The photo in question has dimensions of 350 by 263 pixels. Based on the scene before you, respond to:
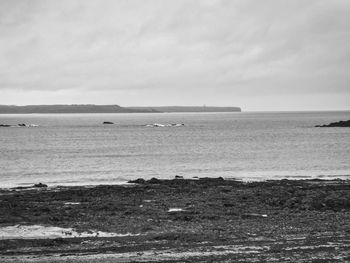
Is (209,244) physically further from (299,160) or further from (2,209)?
(299,160)

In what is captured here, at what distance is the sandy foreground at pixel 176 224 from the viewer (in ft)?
49.0

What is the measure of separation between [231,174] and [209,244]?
30197 millimetres

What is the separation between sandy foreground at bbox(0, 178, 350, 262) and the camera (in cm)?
1493

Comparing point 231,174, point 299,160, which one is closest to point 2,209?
point 231,174

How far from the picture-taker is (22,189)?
33.2 metres

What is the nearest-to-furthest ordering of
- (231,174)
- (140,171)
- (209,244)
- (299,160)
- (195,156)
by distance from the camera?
(209,244) → (231,174) → (140,171) → (299,160) → (195,156)

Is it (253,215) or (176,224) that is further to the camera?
(253,215)

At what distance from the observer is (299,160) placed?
2347 inches

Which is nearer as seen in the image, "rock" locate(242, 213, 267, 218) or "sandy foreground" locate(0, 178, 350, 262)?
"sandy foreground" locate(0, 178, 350, 262)

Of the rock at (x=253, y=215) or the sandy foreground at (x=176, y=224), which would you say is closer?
the sandy foreground at (x=176, y=224)

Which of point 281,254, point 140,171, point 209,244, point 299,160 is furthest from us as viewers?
point 299,160

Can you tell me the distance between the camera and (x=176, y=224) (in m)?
20.0

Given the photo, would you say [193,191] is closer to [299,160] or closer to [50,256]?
[50,256]

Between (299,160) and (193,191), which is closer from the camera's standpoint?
(193,191)
